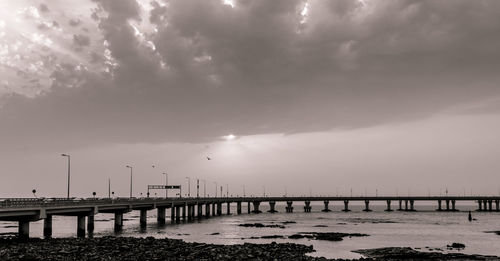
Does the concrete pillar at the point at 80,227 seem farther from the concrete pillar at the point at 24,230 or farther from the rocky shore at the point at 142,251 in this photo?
the rocky shore at the point at 142,251

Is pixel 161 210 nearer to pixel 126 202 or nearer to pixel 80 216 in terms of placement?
pixel 126 202

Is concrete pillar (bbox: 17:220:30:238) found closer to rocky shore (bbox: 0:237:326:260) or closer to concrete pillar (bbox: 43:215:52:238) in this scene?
concrete pillar (bbox: 43:215:52:238)

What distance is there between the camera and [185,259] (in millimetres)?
50531

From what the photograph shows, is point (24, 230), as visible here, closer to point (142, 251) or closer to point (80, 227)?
point (80, 227)

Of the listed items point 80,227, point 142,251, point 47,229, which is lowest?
point 80,227

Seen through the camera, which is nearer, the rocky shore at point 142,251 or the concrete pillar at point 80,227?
the rocky shore at point 142,251

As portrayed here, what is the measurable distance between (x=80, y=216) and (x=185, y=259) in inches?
1966

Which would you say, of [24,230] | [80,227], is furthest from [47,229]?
[24,230]

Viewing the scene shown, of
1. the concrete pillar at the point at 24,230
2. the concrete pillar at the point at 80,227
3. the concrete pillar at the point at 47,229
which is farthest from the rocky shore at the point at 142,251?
the concrete pillar at the point at 80,227

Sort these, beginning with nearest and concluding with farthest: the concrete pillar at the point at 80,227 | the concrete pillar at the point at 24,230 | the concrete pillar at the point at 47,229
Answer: the concrete pillar at the point at 24,230 < the concrete pillar at the point at 47,229 < the concrete pillar at the point at 80,227

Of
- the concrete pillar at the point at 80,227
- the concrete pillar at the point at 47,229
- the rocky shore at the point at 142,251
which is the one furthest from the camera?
the concrete pillar at the point at 80,227

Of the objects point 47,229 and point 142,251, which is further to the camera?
point 47,229

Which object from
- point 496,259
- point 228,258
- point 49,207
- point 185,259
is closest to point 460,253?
point 496,259

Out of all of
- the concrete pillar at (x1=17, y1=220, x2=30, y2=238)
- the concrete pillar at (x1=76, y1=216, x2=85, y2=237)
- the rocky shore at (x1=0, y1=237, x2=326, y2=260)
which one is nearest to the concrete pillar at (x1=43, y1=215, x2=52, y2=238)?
the concrete pillar at (x1=76, y1=216, x2=85, y2=237)
